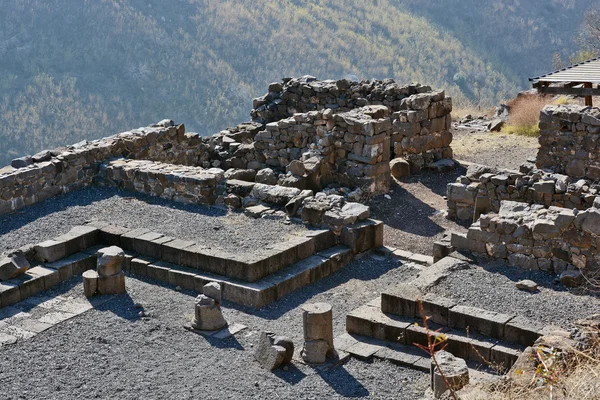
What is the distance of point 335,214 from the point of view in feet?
43.5

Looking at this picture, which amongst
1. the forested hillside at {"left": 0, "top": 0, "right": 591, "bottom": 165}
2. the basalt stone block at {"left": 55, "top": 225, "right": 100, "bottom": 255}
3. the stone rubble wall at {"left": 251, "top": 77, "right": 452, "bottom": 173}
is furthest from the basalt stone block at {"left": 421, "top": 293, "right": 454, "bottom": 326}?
the forested hillside at {"left": 0, "top": 0, "right": 591, "bottom": 165}

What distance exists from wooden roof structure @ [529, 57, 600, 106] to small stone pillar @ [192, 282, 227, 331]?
1227 cm

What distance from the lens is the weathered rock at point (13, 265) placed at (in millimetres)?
11695

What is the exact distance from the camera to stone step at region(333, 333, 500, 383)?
30.5 ft

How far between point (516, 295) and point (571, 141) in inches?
341

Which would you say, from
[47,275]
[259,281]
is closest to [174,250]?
[259,281]

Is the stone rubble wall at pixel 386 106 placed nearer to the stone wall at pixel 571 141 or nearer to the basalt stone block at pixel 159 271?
the stone wall at pixel 571 141

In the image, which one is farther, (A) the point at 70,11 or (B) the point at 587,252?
(A) the point at 70,11

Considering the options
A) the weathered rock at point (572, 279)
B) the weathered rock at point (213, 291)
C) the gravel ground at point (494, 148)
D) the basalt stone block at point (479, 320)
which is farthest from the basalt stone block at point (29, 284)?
the gravel ground at point (494, 148)

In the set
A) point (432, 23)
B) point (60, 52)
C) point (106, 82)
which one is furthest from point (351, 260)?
point (432, 23)

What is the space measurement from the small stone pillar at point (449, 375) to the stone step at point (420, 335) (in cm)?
54

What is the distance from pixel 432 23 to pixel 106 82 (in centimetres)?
2670

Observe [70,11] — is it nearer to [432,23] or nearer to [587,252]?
[432,23]

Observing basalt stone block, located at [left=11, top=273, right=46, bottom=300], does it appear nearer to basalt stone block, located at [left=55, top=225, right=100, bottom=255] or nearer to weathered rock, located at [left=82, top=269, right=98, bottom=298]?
weathered rock, located at [left=82, top=269, right=98, bottom=298]
